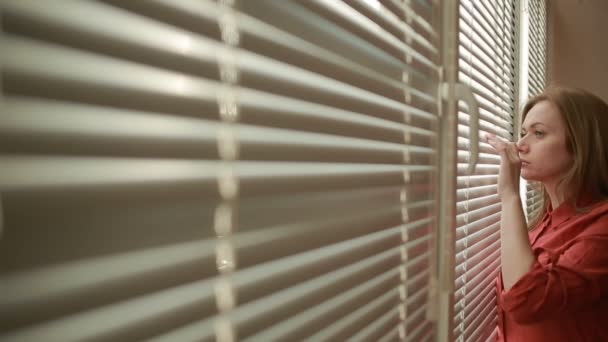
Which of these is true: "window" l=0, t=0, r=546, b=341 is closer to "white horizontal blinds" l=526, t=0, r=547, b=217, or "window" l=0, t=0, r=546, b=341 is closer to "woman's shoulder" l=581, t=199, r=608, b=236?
"woman's shoulder" l=581, t=199, r=608, b=236

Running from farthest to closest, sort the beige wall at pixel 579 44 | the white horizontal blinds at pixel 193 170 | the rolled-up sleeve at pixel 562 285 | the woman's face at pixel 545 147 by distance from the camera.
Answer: the beige wall at pixel 579 44 < the woman's face at pixel 545 147 < the rolled-up sleeve at pixel 562 285 < the white horizontal blinds at pixel 193 170

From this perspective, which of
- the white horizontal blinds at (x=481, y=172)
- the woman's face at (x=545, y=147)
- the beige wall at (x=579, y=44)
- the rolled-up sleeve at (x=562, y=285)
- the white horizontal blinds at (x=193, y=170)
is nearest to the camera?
the white horizontal blinds at (x=193, y=170)

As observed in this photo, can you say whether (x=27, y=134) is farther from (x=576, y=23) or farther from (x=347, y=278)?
(x=576, y=23)

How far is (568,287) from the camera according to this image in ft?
3.49

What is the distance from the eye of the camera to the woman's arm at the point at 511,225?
1.13 meters

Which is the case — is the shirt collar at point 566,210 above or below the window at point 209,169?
below

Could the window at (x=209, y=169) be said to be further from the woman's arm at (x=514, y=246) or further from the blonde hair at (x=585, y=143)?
the blonde hair at (x=585, y=143)

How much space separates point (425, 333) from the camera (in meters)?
0.95

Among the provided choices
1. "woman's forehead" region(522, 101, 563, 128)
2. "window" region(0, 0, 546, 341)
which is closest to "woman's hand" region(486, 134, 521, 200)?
"woman's forehead" region(522, 101, 563, 128)

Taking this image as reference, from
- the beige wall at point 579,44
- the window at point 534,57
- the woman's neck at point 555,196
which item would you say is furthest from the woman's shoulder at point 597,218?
the beige wall at point 579,44

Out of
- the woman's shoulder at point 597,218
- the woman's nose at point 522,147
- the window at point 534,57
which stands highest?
the window at point 534,57

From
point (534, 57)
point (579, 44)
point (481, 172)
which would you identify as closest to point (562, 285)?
point (481, 172)

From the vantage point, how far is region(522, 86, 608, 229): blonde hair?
4.15 feet

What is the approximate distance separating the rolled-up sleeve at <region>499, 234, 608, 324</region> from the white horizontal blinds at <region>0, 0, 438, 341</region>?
533 millimetres
